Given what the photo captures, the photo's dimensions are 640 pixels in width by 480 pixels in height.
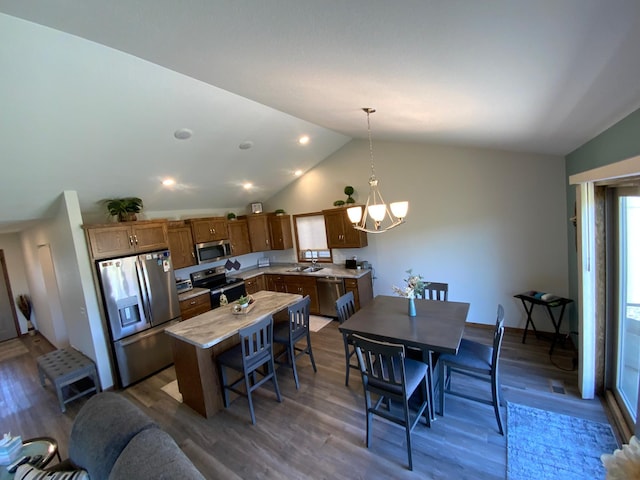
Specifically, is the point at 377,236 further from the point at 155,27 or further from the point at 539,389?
the point at 155,27

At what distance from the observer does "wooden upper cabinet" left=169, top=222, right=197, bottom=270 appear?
475cm

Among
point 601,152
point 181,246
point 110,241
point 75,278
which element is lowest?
point 75,278

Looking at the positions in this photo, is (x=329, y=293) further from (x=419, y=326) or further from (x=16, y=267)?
(x=16, y=267)

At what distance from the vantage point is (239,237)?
19.5 feet

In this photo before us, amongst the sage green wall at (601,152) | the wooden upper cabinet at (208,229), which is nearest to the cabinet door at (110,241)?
the wooden upper cabinet at (208,229)

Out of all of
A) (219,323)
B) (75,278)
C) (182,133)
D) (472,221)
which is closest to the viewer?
(219,323)

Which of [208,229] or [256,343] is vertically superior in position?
[208,229]

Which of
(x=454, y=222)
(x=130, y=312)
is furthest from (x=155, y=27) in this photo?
(x=454, y=222)

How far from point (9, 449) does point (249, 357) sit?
1679 mm

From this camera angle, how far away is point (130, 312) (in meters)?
3.75

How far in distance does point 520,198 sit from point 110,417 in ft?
16.4

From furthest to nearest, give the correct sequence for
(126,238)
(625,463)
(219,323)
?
(126,238)
(219,323)
(625,463)

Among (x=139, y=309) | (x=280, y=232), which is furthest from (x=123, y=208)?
(x=280, y=232)

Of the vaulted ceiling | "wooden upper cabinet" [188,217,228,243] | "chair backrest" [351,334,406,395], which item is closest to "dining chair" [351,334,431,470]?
"chair backrest" [351,334,406,395]
